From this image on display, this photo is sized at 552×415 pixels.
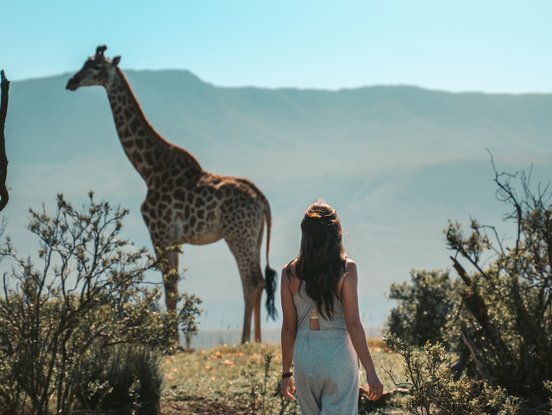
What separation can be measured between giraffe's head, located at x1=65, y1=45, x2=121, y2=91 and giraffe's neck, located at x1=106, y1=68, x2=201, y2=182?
0.16 metres

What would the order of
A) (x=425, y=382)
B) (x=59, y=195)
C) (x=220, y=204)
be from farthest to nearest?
(x=220, y=204) → (x=59, y=195) → (x=425, y=382)

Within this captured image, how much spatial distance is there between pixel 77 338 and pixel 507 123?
192 m

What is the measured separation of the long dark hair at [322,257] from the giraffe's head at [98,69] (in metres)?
10.3

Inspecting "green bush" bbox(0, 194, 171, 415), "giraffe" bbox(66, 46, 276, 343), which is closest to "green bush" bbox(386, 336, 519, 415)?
"green bush" bbox(0, 194, 171, 415)

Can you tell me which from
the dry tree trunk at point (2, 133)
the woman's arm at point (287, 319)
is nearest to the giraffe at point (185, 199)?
the dry tree trunk at point (2, 133)

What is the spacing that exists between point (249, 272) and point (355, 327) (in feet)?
33.7

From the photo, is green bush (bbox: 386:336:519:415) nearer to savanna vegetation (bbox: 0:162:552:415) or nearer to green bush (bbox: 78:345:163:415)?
savanna vegetation (bbox: 0:162:552:415)

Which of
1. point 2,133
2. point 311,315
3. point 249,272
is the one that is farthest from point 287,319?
point 249,272

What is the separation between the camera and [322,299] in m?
6.46

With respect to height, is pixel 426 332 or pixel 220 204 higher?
pixel 220 204

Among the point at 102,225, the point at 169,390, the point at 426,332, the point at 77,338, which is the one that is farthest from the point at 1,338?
the point at 426,332

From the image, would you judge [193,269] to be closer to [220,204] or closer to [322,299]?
[220,204]

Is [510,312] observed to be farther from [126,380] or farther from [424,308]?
[424,308]

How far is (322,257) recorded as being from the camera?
21.1ft
